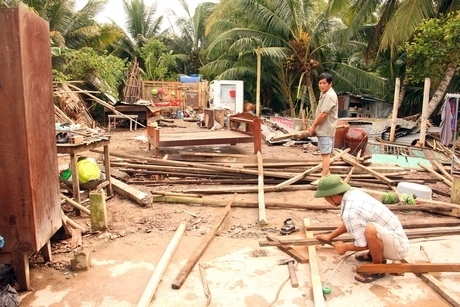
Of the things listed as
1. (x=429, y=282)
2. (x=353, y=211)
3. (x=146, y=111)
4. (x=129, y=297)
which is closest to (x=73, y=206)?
(x=129, y=297)

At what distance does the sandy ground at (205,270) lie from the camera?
3.27m

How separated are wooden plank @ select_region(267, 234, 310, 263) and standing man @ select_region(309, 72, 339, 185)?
106 inches

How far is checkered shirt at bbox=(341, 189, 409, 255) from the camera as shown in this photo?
3527 millimetres

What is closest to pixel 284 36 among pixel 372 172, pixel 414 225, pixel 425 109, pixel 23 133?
pixel 425 109

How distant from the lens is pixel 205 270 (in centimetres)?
374

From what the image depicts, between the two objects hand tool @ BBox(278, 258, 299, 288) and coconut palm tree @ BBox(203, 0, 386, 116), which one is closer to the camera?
hand tool @ BBox(278, 258, 299, 288)

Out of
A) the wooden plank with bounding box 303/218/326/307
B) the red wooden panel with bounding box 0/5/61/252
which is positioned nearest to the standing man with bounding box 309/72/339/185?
the wooden plank with bounding box 303/218/326/307

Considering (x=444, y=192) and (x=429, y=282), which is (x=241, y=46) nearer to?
(x=444, y=192)

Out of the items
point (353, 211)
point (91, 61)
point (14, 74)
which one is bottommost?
point (353, 211)

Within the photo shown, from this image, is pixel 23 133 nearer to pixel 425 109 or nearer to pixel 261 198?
pixel 261 198

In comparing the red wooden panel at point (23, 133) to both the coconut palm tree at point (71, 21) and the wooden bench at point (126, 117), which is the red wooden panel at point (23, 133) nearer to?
the wooden bench at point (126, 117)

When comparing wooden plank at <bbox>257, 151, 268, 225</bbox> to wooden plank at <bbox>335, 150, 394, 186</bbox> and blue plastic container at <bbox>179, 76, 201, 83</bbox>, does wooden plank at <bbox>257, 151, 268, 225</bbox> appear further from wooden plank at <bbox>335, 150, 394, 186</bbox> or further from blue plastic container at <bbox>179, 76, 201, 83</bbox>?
blue plastic container at <bbox>179, 76, 201, 83</bbox>

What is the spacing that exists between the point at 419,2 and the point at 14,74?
45.2 ft

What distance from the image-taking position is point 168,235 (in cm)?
469
